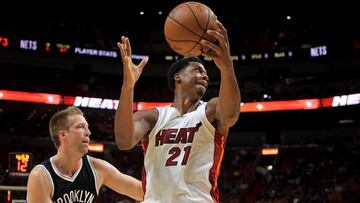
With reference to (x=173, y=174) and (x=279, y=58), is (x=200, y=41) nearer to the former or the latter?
(x=173, y=174)

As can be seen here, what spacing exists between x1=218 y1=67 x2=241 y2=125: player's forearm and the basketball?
0.23 meters

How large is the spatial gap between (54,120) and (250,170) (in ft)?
61.7

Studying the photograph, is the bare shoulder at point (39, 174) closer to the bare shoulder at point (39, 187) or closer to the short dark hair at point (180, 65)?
the bare shoulder at point (39, 187)

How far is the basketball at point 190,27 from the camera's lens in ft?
10.1

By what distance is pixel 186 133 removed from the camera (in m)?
3.11

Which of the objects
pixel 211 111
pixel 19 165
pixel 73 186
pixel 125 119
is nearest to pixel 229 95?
pixel 211 111

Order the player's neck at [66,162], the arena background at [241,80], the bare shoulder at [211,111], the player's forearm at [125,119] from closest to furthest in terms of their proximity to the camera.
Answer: the player's forearm at [125,119] < the bare shoulder at [211,111] < the player's neck at [66,162] < the arena background at [241,80]

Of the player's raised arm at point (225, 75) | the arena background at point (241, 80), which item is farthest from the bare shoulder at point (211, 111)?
the arena background at point (241, 80)

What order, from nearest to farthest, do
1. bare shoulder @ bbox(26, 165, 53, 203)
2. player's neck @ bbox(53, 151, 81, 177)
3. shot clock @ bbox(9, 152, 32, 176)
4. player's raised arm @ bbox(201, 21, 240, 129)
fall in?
player's raised arm @ bbox(201, 21, 240, 129) → bare shoulder @ bbox(26, 165, 53, 203) → player's neck @ bbox(53, 151, 81, 177) → shot clock @ bbox(9, 152, 32, 176)

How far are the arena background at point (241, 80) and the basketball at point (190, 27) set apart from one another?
638 inches

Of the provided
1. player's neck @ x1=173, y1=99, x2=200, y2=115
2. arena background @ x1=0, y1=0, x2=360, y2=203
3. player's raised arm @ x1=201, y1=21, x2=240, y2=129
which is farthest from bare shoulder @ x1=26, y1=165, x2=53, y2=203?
arena background @ x1=0, y1=0, x2=360, y2=203

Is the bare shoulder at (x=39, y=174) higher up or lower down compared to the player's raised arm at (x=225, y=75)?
lower down

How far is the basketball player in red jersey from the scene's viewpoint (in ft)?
9.55

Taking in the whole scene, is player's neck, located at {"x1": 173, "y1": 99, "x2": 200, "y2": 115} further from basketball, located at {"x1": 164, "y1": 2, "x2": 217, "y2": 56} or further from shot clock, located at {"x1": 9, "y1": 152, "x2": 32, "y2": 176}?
shot clock, located at {"x1": 9, "y1": 152, "x2": 32, "y2": 176}
